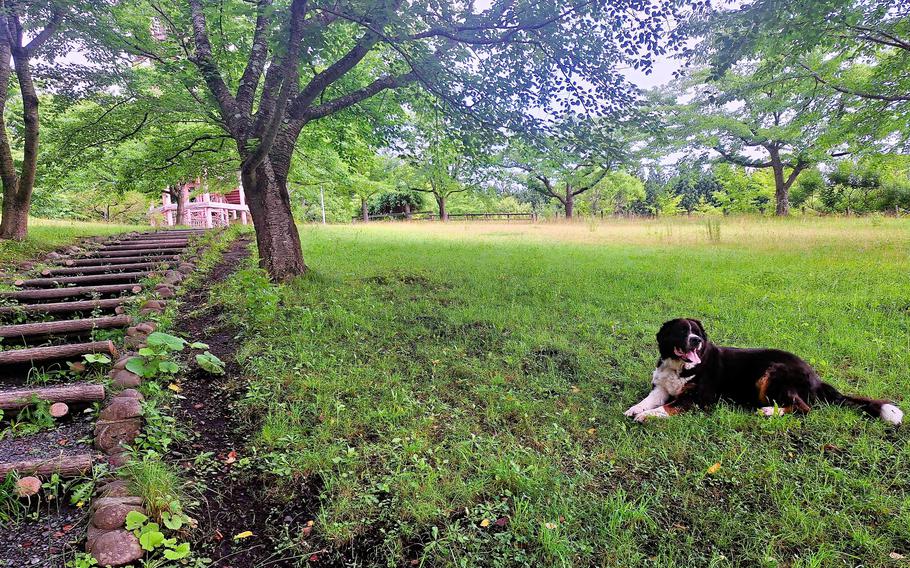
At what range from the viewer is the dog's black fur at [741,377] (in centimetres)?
289

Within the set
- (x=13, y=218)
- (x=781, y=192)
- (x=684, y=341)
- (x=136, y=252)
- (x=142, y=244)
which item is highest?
(x=781, y=192)

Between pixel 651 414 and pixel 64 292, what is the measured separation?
6.29m

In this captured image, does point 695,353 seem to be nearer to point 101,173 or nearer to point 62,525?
point 62,525

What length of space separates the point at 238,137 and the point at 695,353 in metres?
6.33

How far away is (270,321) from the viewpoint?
14.9 feet

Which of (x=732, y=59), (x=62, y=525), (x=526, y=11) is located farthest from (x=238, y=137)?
A: (x=732, y=59)

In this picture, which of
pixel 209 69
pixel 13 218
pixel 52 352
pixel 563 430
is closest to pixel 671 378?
pixel 563 430

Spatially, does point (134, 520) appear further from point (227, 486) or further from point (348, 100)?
point (348, 100)

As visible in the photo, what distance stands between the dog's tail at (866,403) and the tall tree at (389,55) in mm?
4044

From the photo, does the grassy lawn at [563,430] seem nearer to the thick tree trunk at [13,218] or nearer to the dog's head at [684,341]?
the dog's head at [684,341]

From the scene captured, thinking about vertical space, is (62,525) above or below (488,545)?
above

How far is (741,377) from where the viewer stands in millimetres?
3008

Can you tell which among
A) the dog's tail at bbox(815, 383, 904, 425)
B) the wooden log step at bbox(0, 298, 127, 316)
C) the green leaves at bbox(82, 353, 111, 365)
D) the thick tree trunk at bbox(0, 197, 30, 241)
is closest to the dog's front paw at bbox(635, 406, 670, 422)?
the dog's tail at bbox(815, 383, 904, 425)

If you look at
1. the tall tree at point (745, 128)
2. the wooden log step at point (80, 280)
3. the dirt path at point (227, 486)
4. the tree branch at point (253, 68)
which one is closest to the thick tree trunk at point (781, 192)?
the tall tree at point (745, 128)
